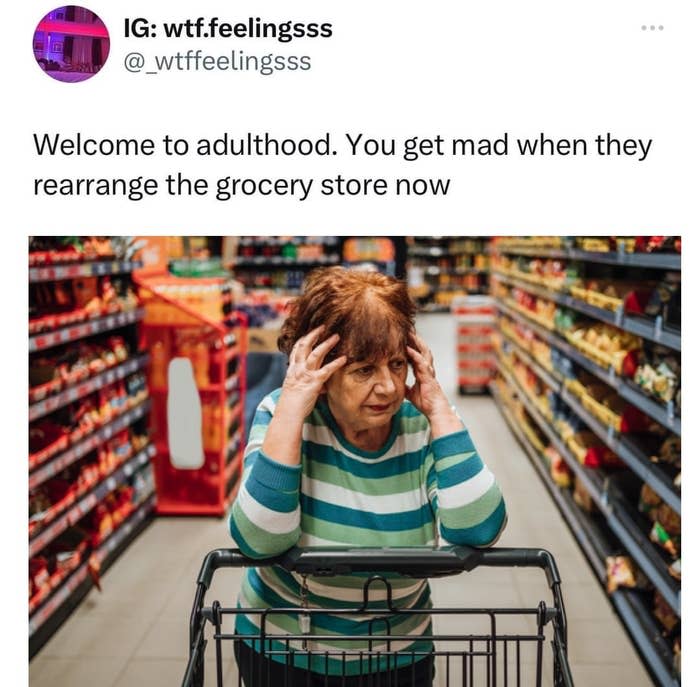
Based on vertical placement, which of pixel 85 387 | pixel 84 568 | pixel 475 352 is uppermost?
pixel 85 387

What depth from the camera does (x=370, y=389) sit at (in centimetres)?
117

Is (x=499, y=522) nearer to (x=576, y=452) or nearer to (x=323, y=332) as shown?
(x=323, y=332)

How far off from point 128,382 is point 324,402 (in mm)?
2800

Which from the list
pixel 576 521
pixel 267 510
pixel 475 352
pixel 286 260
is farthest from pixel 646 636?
pixel 286 260

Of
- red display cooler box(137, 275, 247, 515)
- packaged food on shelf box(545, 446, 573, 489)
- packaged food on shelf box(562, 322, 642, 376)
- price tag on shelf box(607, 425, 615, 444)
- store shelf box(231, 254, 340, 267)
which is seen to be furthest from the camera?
store shelf box(231, 254, 340, 267)

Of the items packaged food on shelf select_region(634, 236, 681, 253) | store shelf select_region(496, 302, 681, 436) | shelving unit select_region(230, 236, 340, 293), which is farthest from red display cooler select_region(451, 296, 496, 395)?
packaged food on shelf select_region(634, 236, 681, 253)

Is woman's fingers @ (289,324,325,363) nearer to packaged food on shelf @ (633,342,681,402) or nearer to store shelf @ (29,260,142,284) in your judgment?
packaged food on shelf @ (633,342,681,402)

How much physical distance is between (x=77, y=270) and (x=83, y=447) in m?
0.72

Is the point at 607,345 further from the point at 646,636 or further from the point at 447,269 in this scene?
the point at 447,269

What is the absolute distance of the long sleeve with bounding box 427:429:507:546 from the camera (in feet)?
3.79

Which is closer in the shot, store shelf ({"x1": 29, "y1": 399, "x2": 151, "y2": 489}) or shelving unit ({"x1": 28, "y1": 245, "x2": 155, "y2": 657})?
store shelf ({"x1": 29, "y1": 399, "x2": 151, "y2": 489})
